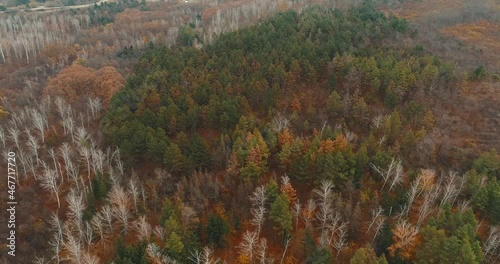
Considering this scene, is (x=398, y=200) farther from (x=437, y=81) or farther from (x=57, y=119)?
(x=57, y=119)

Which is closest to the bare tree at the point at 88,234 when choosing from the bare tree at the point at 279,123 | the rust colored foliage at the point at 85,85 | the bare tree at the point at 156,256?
the bare tree at the point at 156,256

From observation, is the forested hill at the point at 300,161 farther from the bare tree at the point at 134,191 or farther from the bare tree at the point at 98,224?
the bare tree at the point at 98,224

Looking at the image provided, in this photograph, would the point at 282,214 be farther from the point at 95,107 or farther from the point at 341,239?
the point at 95,107

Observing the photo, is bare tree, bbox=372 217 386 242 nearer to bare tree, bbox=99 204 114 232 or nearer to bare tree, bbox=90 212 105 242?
bare tree, bbox=99 204 114 232

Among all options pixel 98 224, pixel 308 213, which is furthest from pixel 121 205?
pixel 308 213

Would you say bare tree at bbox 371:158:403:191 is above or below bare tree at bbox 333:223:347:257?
above

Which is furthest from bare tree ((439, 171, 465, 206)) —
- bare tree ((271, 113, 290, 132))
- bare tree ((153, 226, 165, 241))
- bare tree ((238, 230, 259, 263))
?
bare tree ((153, 226, 165, 241))
